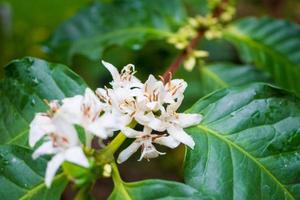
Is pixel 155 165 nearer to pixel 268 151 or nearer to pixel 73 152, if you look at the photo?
pixel 268 151

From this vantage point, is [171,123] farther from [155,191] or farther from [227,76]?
[227,76]

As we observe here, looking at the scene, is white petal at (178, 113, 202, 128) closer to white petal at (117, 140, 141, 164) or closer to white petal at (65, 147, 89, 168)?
white petal at (117, 140, 141, 164)

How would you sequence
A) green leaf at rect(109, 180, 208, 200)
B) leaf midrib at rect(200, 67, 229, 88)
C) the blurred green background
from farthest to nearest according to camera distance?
the blurred green background → leaf midrib at rect(200, 67, 229, 88) → green leaf at rect(109, 180, 208, 200)

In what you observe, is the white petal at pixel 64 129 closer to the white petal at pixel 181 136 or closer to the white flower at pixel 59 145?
the white flower at pixel 59 145

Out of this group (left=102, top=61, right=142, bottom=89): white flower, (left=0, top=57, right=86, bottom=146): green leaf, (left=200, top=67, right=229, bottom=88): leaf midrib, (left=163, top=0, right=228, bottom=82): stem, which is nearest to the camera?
(left=102, top=61, right=142, bottom=89): white flower

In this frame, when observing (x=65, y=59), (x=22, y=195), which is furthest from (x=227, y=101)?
(x=65, y=59)

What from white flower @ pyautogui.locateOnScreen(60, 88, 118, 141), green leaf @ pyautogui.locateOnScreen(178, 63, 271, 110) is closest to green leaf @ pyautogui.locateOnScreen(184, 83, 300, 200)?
white flower @ pyautogui.locateOnScreen(60, 88, 118, 141)

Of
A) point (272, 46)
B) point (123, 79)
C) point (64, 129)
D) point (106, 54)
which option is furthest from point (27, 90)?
point (106, 54)
